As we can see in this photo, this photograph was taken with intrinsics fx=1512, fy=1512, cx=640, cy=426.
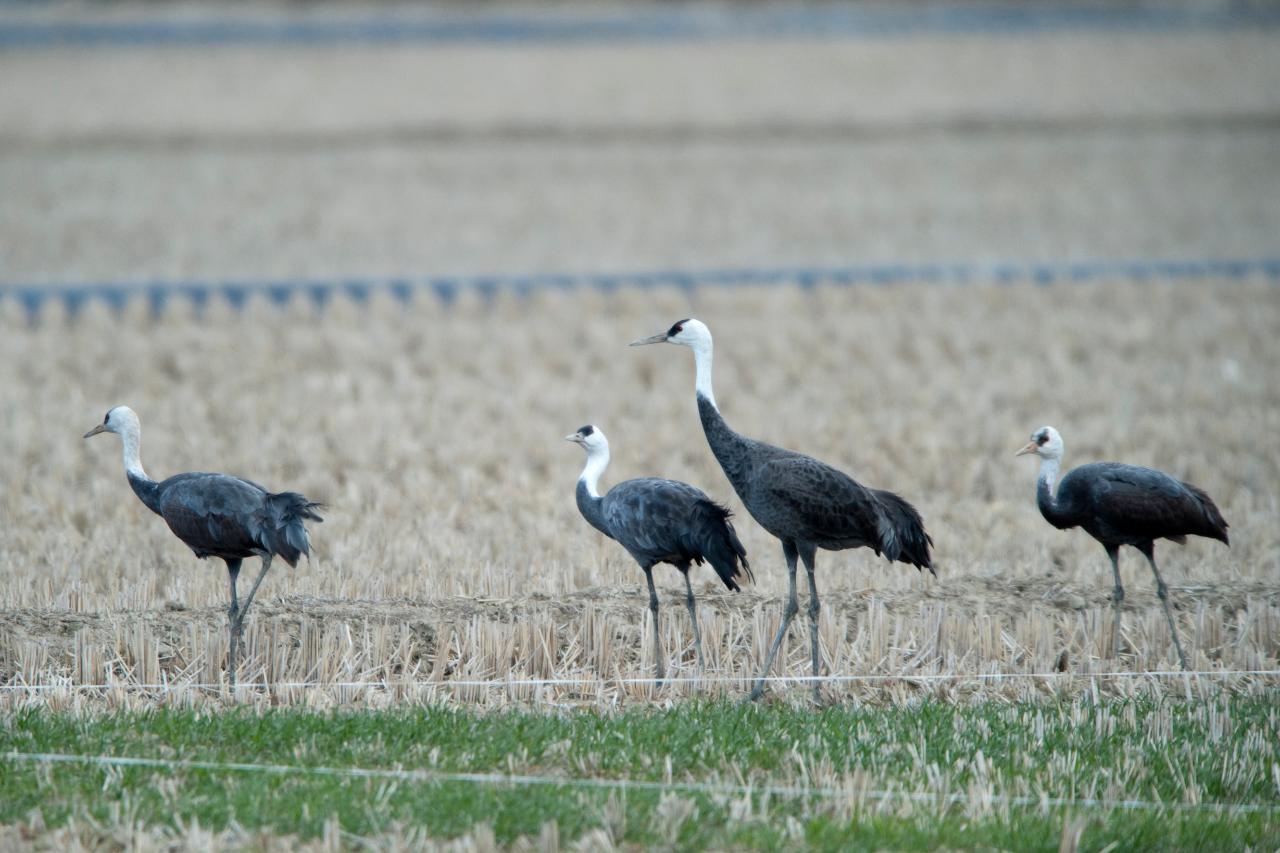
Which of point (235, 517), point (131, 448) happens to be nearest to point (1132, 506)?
point (235, 517)

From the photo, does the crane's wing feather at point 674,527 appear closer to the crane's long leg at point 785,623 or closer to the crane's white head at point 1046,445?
the crane's long leg at point 785,623

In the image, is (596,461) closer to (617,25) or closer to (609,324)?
(609,324)

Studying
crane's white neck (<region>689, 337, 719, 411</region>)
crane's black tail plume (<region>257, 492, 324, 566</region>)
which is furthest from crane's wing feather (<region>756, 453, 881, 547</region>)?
crane's black tail plume (<region>257, 492, 324, 566</region>)

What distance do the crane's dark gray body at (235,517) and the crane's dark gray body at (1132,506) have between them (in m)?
4.39

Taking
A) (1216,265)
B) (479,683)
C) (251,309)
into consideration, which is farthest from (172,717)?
(1216,265)

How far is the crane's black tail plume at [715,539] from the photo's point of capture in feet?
27.3

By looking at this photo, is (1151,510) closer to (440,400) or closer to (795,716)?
(795,716)

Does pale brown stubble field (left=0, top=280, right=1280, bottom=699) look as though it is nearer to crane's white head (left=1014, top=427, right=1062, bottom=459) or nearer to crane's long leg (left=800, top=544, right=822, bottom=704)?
crane's long leg (left=800, top=544, right=822, bottom=704)

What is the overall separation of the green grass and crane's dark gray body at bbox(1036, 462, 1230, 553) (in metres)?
1.14

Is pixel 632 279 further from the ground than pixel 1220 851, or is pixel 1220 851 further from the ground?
pixel 632 279

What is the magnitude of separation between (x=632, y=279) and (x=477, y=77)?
19285 millimetres

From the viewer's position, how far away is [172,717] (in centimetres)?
733

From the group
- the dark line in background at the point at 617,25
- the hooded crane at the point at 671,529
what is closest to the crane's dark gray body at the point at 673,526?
the hooded crane at the point at 671,529

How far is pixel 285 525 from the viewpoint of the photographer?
8.17 m
